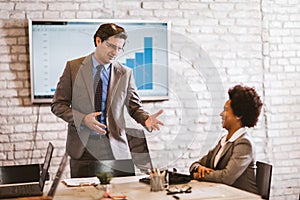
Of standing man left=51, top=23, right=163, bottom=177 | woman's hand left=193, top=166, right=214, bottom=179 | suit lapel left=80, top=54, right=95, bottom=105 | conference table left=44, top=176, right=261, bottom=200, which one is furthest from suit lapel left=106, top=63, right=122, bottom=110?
woman's hand left=193, top=166, right=214, bottom=179

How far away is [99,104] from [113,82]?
18cm

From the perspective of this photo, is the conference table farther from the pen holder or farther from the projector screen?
the projector screen

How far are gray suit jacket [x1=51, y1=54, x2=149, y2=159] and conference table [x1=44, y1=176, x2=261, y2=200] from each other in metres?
0.67

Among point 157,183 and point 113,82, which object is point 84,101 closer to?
point 113,82

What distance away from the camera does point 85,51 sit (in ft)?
15.9

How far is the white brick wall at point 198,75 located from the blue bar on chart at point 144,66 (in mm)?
187

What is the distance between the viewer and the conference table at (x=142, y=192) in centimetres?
299

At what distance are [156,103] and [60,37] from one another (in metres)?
1.00

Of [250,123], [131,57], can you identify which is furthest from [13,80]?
[250,123]

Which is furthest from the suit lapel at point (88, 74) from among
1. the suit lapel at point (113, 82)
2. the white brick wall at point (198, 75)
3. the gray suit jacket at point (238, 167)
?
the gray suit jacket at point (238, 167)

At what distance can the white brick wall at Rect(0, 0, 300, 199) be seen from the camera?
15.6ft

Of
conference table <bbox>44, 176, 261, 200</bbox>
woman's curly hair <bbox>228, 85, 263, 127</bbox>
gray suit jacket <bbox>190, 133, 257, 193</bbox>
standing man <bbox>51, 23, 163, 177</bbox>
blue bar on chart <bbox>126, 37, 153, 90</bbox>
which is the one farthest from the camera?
blue bar on chart <bbox>126, 37, 153, 90</bbox>

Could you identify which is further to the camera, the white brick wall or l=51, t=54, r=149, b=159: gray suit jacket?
the white brick wall

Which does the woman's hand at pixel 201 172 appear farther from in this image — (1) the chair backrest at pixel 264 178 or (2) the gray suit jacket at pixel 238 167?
(1) the chair backrest at pixel 264 178
